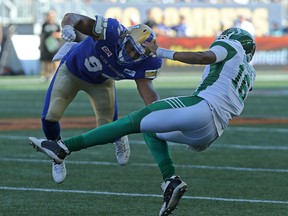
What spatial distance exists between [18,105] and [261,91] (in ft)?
19.3

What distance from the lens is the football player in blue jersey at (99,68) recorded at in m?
6.74

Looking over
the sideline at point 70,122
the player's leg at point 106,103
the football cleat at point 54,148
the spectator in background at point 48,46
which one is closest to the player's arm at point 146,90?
the player's leg at point 106,103

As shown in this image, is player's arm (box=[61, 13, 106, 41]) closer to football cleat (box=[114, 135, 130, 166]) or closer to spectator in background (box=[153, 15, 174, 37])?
football cleat (box=[114, 135, 130, 166])

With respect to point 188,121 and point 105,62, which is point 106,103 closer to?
point 105,62

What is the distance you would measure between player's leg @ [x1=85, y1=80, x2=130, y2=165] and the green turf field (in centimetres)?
21

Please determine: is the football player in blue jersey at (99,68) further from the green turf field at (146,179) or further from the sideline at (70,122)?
the sideline at (70,122)

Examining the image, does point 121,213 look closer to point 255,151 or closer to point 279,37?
point 255,151

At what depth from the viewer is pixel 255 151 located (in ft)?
31.3

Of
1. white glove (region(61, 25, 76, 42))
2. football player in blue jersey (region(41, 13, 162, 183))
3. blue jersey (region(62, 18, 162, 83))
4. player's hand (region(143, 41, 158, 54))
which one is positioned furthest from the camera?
blue jersey (region(62, 18, 162, 83))

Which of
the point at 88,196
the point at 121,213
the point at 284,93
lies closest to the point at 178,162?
the point at 88,196

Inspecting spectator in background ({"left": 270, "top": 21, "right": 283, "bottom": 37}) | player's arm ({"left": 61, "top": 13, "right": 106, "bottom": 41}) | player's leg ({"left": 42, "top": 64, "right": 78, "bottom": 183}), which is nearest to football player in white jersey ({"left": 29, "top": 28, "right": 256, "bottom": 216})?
player's arm ({"left": 61, "top": 13, "right": 106, "bottom": 41})

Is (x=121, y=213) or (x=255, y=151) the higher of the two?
(x=121, y=213)

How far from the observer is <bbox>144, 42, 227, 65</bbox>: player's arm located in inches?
226

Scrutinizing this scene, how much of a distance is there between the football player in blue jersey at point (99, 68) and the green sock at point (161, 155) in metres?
0.70
